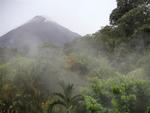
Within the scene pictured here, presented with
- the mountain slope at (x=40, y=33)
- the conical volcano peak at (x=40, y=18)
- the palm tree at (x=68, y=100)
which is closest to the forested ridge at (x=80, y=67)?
the palm tree at (x=68, y=100)

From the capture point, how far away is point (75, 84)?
24.6 metres

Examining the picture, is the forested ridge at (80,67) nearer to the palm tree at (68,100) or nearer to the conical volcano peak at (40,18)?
the palm tree at (68,100)

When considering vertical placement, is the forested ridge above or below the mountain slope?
below

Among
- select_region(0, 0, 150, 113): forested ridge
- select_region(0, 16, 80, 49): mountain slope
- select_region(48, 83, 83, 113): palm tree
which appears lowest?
select_region(48, 83, 83, 113): palm tree

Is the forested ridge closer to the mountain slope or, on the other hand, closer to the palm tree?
the palm tree

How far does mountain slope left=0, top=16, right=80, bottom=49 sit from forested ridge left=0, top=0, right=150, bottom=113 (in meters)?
30.8

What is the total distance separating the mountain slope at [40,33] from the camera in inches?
2569

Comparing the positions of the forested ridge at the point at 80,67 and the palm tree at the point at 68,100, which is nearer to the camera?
the palm tree at the point at 68,100

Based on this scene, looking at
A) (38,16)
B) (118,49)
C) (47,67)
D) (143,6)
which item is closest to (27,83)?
(47,67)

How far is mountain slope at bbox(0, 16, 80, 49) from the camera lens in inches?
2569

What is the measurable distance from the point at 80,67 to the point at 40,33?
45.6 meters

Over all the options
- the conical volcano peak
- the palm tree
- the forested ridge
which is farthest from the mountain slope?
the palm tree

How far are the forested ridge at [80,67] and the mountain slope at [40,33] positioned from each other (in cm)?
3084

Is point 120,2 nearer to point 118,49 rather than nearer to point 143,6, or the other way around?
point 143,6
